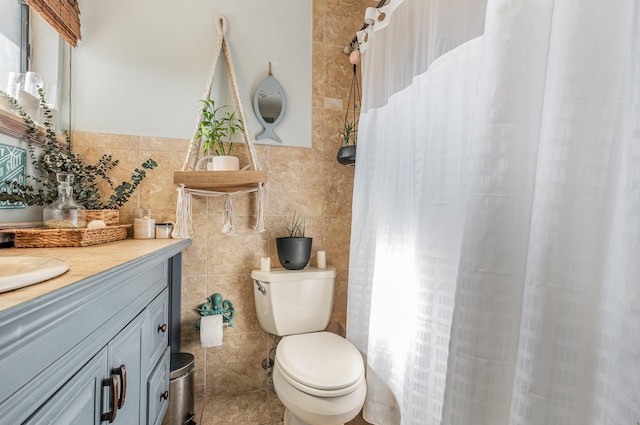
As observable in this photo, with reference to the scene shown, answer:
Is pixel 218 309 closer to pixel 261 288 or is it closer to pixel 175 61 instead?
pixel 261 288

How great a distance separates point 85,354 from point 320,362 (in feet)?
2.63

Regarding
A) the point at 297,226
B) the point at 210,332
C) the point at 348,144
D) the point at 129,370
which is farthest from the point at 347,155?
the point at 129,370

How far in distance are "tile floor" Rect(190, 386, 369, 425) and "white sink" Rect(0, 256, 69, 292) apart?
1.26 metres

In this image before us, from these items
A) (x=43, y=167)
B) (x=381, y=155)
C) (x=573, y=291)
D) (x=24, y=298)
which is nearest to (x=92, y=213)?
(x=43, y=167)

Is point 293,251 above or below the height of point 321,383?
above

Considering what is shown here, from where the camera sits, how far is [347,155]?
151 cm

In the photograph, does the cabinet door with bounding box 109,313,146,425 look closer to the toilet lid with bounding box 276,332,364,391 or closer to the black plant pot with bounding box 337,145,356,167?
the toilet lid with bounding box 276,332,364,391

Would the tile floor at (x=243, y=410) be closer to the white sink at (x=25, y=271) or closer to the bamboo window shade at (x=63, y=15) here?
the white sink at (x=25, y=271)

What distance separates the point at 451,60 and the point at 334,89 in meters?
1.00

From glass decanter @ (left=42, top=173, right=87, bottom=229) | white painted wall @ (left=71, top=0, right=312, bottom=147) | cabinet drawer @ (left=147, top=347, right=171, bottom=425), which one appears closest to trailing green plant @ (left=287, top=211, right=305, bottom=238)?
white painted wall @ (left=71, top=0, right=312, bottom=147)

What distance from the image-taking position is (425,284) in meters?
0.88

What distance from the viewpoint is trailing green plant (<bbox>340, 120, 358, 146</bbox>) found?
1.64 meters

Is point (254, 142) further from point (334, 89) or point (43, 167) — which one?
point (43, 167)

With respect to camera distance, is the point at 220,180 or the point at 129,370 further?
the point at 220,180
